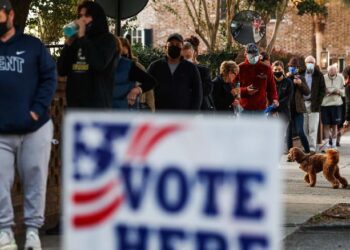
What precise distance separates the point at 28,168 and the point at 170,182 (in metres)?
4.42

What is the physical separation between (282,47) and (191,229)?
4933 centimetres

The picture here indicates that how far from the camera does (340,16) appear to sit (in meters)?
53.1

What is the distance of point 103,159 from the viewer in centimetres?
340

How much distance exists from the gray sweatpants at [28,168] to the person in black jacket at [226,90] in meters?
6.39

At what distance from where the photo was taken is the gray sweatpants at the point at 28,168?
7523 mm

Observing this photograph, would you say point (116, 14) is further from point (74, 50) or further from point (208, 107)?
point (74, 50)

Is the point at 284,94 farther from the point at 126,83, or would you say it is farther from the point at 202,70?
the point at 126,83

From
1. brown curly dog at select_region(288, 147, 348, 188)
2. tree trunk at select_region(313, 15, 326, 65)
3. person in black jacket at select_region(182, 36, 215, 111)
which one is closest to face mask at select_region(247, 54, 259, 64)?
brown curly dog at select_region(288, 147, 348, 188)

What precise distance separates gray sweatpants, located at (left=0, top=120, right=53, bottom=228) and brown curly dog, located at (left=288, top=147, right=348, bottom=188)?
6.03 metres

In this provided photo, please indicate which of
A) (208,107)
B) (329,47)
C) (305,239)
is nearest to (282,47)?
(329,47)

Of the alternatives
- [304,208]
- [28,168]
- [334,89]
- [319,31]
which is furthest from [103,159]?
[319,31]

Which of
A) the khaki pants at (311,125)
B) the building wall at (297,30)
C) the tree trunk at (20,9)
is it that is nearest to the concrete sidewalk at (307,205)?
the khaki pants at (311,125)

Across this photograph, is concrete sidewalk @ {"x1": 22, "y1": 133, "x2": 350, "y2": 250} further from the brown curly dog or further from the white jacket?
the white jacket

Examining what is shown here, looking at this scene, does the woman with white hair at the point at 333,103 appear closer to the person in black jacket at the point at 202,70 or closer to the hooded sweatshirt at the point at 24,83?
the person in black jacket at the point at 202,70
